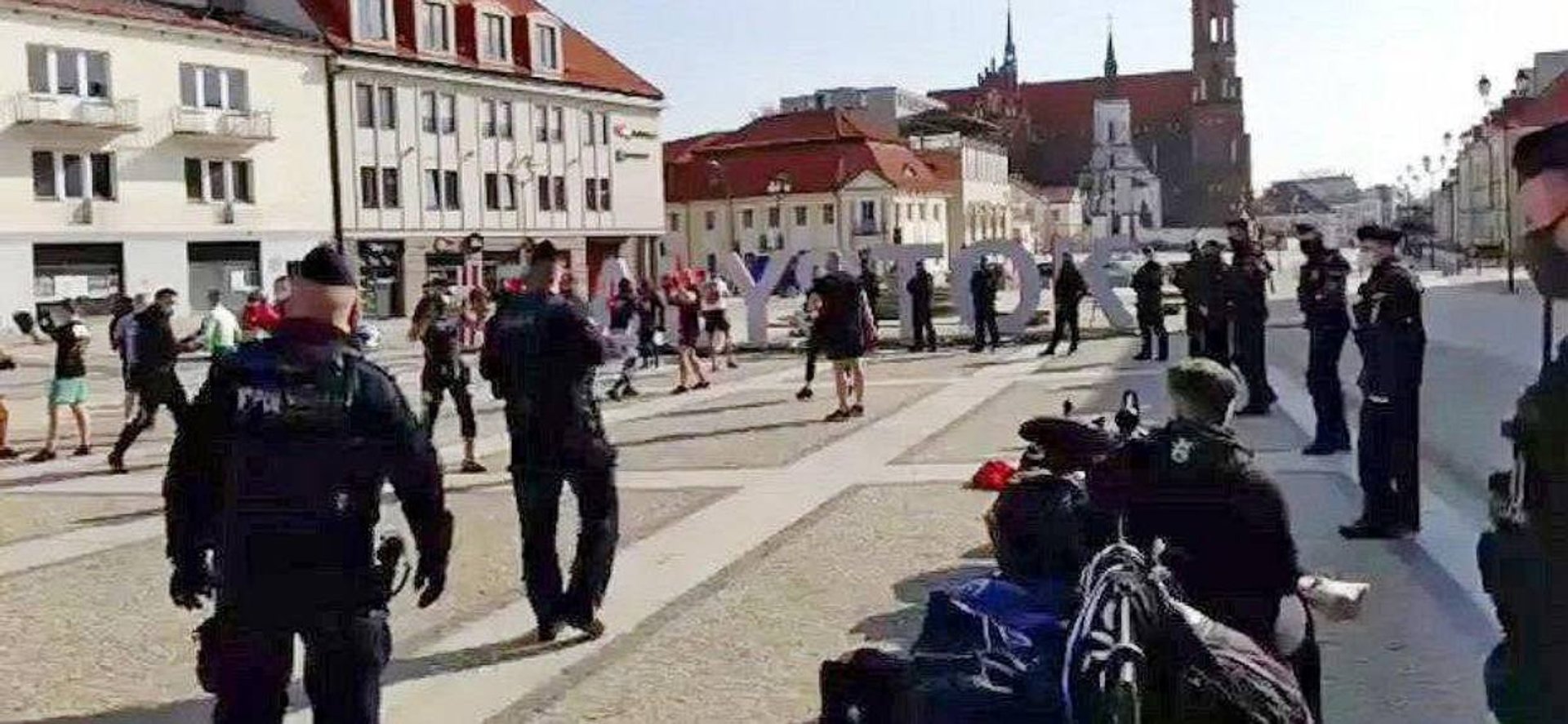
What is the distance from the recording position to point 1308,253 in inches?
497

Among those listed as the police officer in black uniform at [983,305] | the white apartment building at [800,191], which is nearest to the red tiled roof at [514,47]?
the white apartment building at [800,191]

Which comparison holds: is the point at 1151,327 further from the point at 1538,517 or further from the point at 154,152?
the point at 154,152

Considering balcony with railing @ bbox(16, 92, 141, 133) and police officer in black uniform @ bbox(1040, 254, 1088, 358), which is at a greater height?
balcony with railing @ bbox(16, 92, 141, 133)

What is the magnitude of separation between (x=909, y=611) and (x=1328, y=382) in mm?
5848

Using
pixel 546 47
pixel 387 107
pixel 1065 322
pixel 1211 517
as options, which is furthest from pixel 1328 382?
pixel 546 47

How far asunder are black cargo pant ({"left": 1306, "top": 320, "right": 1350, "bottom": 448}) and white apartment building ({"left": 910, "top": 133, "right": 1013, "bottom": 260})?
269 feet

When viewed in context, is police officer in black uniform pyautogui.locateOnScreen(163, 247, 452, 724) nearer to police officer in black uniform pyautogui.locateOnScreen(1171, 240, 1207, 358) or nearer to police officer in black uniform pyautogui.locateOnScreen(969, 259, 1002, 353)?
police officer in black uniform pyautogui.locateOnScreen(1171, 240, 1207, 358)

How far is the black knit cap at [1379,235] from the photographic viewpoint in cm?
946

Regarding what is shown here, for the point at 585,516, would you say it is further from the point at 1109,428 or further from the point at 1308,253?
the point at 1308,253

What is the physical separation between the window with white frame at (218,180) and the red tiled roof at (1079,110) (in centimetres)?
10229

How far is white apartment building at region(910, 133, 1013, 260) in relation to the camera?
9888 cm

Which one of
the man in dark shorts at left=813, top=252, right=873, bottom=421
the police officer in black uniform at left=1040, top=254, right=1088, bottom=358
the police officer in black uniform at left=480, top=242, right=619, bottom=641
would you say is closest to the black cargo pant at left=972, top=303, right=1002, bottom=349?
the police officer in black uniform at left=1040, top=254, right=1088, bottom=358

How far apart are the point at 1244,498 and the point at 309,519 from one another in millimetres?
2704

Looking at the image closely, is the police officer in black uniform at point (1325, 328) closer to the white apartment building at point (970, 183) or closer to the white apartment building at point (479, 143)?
the white apartment building at point (479, 143)
